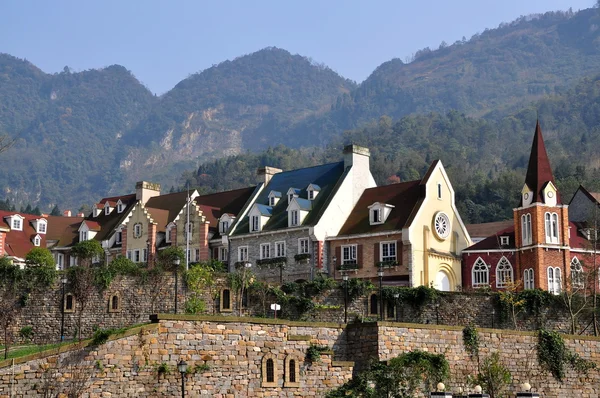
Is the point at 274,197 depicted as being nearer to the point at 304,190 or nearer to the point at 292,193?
the point at 292,193

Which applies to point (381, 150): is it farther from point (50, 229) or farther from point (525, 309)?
point (525, 309)

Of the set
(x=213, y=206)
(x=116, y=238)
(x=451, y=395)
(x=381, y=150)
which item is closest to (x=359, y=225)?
(x=213, y=206)

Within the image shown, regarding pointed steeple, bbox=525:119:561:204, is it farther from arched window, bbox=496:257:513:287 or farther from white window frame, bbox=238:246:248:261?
white window frame, bbox=238:246:248:261

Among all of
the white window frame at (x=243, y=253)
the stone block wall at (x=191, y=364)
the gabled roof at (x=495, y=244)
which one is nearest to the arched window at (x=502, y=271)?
the gabled roof at (x=495, y=244)

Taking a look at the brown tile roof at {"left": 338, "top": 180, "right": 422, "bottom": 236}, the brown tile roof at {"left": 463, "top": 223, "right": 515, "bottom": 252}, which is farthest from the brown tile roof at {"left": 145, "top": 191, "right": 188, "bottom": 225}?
the brown tile roof at {"left": 463, "top": 223, "right": 515, "bottom": 252}

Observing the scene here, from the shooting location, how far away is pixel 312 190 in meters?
69.6

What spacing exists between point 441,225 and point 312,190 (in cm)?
982

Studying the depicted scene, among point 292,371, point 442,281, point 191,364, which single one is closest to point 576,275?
point 442,281

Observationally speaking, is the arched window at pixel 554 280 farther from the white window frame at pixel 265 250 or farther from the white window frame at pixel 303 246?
the white window frame at pixel 265 250

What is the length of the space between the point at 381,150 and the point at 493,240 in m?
122

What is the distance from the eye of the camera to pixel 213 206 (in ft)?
252

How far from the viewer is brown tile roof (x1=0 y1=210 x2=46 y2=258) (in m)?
72.0

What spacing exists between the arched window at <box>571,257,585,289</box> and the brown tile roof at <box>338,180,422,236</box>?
11.5m

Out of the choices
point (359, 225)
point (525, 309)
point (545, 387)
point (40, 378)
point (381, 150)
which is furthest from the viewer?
point (381, 150)
